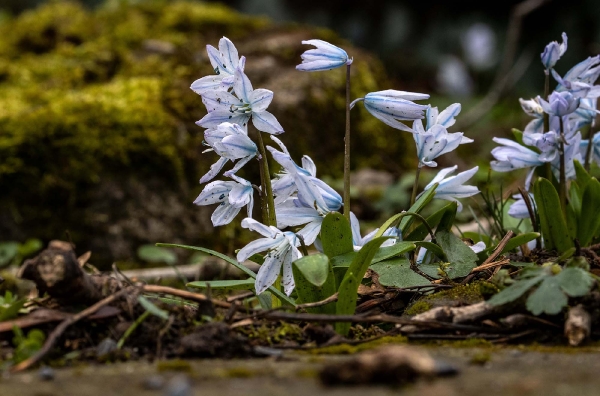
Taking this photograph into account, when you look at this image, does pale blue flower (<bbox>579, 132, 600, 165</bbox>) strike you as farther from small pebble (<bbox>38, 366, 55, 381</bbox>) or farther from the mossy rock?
the mossy rock

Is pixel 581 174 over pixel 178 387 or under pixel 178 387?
over

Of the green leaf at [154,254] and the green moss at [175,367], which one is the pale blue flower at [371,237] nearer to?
the green moss at [175,367]

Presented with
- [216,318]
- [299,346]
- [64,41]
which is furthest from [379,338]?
[64,41]

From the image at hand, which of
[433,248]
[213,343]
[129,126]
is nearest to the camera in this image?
[213,343]

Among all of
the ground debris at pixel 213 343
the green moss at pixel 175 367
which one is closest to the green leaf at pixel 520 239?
the ground debris at pixel 213 343

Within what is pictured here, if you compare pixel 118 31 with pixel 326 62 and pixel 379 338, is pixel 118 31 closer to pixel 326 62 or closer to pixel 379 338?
pixel 326 62

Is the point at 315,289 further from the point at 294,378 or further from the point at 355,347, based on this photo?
the point at 294,378

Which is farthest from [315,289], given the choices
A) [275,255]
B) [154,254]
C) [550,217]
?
[154,254]
